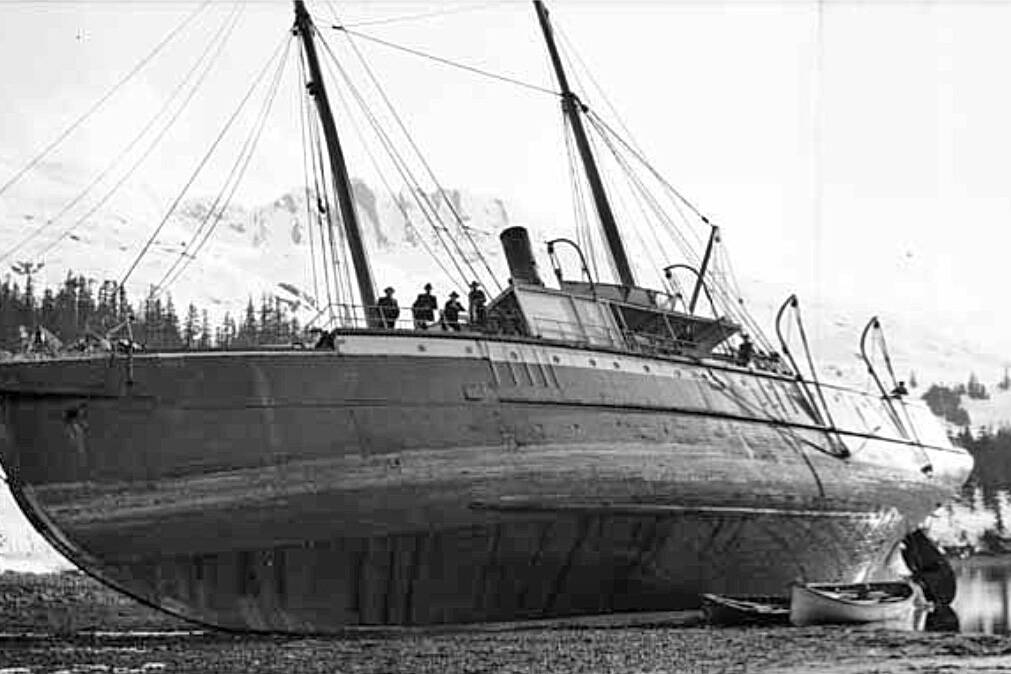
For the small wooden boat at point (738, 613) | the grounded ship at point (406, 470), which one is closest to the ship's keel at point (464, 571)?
the grounded ship at point (406, 470)

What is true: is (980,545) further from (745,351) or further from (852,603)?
(852,603)

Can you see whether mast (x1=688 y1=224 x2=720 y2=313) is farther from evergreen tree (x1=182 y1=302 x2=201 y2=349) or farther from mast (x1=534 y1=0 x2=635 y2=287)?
evergreen tree (x1=182 y1=302 x2=201 y2=349)

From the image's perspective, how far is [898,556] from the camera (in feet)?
132

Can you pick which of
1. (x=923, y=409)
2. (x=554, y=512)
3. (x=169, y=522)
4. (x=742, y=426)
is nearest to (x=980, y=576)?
(x=923, y=409)

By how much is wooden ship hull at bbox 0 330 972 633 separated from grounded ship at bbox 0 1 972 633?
0.04 m

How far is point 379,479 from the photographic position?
911 inches

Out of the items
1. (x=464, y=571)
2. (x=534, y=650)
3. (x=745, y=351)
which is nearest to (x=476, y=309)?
(x=464, y=571)

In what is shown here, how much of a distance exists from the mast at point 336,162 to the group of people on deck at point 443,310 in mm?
699

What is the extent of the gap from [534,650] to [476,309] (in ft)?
30.2

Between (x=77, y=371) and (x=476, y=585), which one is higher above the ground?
(x=77, y=371)

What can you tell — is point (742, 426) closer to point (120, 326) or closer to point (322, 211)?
point (322, 211)

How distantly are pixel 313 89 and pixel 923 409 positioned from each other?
80.2 ft

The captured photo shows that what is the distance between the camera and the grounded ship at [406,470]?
72.0 feet

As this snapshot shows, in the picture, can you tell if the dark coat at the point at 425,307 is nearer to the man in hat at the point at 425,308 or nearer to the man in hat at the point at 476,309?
the man in hat at the point at 425,308
